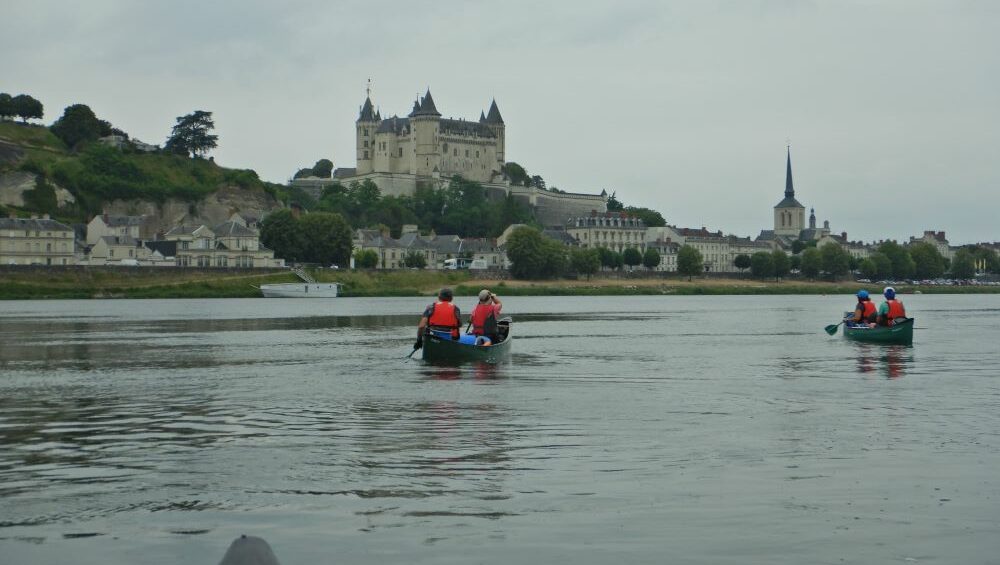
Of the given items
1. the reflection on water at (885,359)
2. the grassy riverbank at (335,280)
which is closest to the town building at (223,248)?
the grassy riverbank at (335,280)

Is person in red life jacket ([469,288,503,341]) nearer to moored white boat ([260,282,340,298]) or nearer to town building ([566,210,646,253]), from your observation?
moored white boat ([260,282,340,298])

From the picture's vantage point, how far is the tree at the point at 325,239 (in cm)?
12519

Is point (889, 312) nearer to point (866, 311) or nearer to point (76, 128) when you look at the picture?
point (866, 311)

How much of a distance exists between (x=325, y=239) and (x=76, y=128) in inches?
1927

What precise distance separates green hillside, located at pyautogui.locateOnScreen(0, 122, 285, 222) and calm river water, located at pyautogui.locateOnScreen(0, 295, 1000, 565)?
366 ft

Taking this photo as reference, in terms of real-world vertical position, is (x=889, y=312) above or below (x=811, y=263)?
below

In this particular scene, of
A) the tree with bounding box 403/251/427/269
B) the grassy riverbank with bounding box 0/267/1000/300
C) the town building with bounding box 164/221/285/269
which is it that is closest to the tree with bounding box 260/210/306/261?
the town building with bounding box 164/221/285/269

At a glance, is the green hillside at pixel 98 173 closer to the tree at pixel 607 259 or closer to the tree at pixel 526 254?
the tree at pixel 526 254

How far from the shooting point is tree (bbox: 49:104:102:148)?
153625mm

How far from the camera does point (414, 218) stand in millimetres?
186750

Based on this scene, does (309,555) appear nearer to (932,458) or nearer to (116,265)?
(932,458)

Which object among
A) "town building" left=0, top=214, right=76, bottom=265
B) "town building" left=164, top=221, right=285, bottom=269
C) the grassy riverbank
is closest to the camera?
the grassy riverbank

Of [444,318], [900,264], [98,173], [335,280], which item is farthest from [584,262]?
[444,318]

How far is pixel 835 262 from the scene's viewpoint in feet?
564
